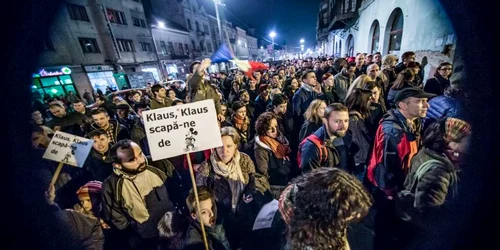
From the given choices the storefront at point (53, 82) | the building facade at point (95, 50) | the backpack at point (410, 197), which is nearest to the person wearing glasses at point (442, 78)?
the backpack at point (410, 197)

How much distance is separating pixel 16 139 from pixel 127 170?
3.14ft

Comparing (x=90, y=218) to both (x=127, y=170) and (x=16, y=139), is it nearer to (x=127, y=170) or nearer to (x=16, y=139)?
(x=127, y=170)

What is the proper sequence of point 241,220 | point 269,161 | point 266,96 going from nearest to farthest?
1. point 241,220
2. point 269,161
3. point 266,96

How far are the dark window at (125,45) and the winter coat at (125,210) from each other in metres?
26.5

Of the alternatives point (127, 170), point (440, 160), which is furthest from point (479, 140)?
point (127, 170)

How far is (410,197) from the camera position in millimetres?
2135

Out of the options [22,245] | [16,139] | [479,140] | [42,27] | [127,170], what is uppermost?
[42,27]

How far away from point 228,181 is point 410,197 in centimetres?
204

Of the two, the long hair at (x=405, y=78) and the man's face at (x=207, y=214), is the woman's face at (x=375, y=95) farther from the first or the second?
the man's face at (x=207, y=214)

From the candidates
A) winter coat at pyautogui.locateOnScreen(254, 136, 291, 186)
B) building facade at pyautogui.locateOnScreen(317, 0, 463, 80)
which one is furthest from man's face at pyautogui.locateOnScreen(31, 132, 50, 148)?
building facade at pyautogui.locateOnScreen(317, 0, 463, 80)

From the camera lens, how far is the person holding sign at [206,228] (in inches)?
84.9

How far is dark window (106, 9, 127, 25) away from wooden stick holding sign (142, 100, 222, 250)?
2746 cm

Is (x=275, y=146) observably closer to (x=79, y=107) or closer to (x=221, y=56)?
(x=79, y=107)

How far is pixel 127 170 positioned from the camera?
2.40m
